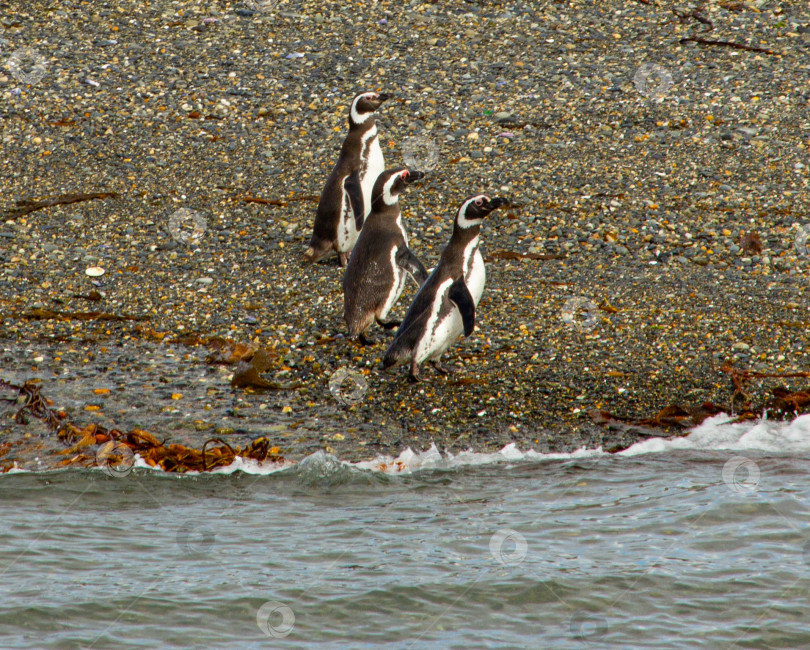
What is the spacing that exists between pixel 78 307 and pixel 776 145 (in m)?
6.34

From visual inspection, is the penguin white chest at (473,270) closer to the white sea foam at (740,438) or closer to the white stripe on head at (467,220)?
the white stripe on head at (467,220)

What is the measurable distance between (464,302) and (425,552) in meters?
2.08

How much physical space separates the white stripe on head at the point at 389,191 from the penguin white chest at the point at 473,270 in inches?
31.1

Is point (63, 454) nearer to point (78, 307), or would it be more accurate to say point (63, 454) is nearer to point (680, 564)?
point (78, 307)

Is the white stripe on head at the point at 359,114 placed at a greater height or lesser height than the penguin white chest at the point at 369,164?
greater

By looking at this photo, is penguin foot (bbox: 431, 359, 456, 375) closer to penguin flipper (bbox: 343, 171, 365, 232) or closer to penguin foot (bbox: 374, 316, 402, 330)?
penguin foot (bbox: 374, 316, 402, 330)

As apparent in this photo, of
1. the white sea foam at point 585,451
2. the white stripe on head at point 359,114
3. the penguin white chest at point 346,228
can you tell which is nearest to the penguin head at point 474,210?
the penguin white chest at point 346,228

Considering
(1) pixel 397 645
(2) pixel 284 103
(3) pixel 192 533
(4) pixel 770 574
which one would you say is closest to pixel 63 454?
(3) pixel 192 533

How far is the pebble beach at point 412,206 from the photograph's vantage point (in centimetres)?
636

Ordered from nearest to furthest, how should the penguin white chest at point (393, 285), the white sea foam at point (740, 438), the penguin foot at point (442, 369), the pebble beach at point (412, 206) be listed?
the white sea foam at point (740, 438)
the pebble beach at point (412, 206)
the penguin foot at point (442, 369)
the penguin white chest at point (393, 285)

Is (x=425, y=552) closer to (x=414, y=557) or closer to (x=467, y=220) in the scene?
(x=414, y=557)

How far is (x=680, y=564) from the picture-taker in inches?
187

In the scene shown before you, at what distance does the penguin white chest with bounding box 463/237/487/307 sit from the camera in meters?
6.70

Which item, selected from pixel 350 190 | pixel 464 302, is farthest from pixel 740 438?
pixel 350 190
